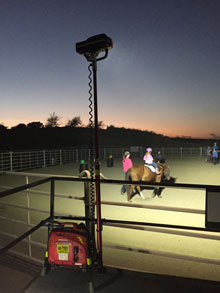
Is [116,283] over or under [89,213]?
under

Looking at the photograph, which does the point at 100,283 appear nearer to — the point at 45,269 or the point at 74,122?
the point at 45,269

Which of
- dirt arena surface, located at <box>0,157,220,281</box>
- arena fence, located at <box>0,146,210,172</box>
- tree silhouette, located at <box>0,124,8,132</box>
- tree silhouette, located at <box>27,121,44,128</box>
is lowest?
dirt arena surface, located at <box>0,157,220,281</box>

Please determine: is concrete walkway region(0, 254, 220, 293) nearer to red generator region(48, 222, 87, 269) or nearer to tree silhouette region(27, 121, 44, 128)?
red generator region(48, 222, 87, 269)

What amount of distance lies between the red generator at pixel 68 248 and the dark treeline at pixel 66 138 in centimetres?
4574

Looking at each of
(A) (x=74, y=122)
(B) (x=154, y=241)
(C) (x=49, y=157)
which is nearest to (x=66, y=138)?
(A) (x=74, y=122)

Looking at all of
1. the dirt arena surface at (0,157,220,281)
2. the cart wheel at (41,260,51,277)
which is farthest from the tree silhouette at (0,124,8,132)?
the cart wheel at (41,260,51,277)

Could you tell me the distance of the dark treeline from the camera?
218 feet

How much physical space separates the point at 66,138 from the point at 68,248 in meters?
86.2

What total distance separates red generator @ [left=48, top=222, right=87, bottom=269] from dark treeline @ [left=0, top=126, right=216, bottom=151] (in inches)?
1801

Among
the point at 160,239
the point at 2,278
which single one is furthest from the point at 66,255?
the point at 160,239

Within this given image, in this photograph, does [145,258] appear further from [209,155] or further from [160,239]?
[209,155]

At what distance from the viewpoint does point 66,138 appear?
86.8 m

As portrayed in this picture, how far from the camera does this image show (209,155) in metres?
22.9

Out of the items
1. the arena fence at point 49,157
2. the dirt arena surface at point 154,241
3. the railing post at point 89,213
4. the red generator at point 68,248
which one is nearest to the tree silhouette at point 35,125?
the arena fence at point 49,157
